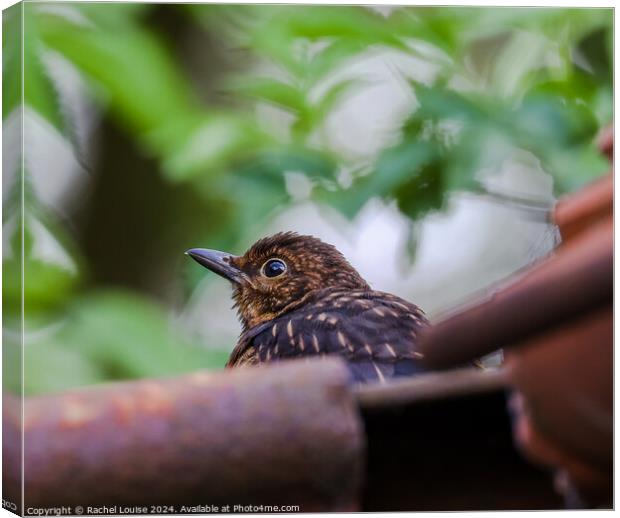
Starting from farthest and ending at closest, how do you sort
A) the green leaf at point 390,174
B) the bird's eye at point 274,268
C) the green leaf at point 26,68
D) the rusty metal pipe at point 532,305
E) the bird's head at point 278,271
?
1. the bird's eye at point 274,268
2. the bird's head at point 278,271
3. the green leaf at point 390,174
4. the green leaf at point 26,68
5. the rusty metal pipe at point 532,305

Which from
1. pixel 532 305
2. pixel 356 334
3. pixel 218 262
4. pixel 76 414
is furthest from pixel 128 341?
pixel 532 305

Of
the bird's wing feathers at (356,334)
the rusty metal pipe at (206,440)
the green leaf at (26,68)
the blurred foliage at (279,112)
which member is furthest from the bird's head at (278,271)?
the rusty metal pipe at (206,440)

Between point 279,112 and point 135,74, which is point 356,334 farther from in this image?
point 135,74

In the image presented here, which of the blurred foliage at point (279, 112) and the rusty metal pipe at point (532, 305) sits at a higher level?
the blurred foliage at point (279, 112)

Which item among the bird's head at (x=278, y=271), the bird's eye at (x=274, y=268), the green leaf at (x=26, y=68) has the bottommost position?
the bird's head at (x=278, y=271)

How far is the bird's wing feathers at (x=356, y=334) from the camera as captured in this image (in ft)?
8.18

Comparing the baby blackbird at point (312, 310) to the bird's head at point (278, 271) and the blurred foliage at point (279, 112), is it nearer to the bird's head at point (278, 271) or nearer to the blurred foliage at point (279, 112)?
the bird's head at point (278, 271)

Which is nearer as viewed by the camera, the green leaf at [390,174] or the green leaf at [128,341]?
the green leaf at [390,174]

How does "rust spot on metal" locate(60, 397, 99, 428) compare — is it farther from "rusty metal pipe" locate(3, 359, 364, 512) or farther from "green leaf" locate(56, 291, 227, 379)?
"green leaf" locate(56, 291, 227, 379)

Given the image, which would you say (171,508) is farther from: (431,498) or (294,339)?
(294,339)

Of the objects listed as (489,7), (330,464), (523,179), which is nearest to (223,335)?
(523,179)

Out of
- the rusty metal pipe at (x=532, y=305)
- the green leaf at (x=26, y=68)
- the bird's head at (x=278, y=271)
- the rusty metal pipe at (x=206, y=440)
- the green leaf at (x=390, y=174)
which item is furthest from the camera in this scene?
the bird's head at (x=278, y=271)

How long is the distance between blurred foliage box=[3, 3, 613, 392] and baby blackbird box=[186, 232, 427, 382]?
0.22m

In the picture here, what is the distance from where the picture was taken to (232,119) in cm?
278
